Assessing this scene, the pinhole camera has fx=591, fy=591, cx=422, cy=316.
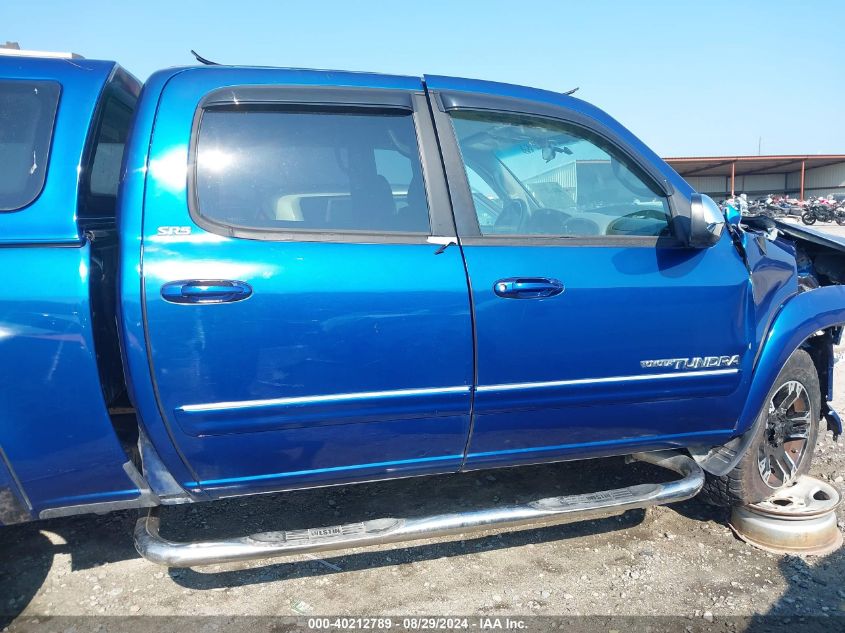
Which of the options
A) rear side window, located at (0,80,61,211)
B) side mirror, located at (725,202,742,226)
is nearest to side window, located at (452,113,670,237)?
side mirror, located at (725,202,742,226)

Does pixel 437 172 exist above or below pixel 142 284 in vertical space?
above

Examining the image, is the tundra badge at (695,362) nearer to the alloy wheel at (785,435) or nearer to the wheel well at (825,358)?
the alloy wheel at (785,435)

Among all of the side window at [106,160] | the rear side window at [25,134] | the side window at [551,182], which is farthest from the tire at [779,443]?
the rear side window at [25,134]

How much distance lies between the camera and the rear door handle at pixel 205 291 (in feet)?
6.09

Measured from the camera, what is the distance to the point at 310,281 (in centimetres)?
197

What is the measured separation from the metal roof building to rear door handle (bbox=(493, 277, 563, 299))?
35.1 meters

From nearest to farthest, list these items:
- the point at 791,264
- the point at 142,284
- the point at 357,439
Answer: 1. the point at 142,284
2. the point at 357,439
3. the point at 791,264

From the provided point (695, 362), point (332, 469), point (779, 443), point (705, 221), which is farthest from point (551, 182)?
point (779, 443)

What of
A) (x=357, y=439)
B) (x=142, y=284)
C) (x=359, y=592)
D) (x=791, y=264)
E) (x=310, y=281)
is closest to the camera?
(x=142, y=284)

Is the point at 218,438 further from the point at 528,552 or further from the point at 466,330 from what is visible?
the point at 528,552

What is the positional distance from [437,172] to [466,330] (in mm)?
605

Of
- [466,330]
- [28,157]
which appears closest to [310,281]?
[466,330]

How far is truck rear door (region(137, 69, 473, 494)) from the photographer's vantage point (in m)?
1.91

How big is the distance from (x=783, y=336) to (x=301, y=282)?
81.8 inches
